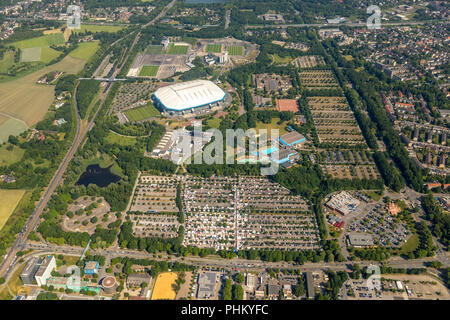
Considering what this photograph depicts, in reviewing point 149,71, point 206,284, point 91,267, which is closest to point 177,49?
point 149,71

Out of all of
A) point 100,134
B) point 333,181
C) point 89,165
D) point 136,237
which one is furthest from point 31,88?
point 333,181

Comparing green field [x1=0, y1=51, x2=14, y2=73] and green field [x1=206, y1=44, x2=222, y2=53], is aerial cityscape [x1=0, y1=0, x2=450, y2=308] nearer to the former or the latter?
green field [x1=0, y1=51, x2=14, y2=73]

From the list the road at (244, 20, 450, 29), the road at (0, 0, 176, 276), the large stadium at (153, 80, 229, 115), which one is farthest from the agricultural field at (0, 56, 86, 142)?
the road at (244, 20, 450, 29)

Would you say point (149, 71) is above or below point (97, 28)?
Result: below

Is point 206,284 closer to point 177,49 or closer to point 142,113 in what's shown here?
point 142,113

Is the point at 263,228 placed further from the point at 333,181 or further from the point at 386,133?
the point at 386,133

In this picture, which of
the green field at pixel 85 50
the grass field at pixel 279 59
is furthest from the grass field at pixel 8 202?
the grass field at pixel 279 59
